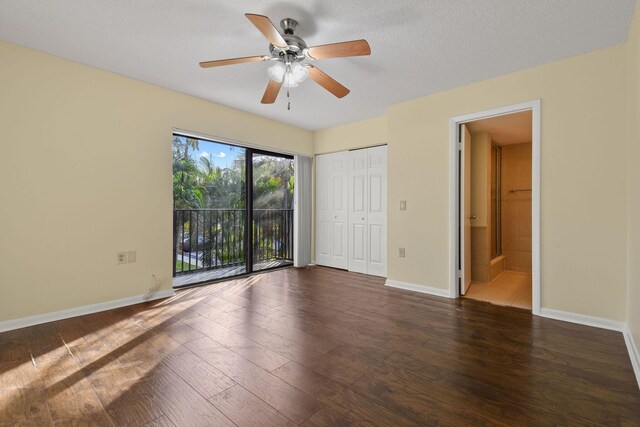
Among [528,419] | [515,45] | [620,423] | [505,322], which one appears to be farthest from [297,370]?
[515,45]

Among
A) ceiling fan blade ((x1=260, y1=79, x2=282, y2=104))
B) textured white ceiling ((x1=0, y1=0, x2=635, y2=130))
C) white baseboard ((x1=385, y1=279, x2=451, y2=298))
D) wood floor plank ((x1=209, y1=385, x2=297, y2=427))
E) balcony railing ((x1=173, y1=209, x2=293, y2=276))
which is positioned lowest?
wood floor plank ((x1=209, y1=385, x2=297, y2=427))

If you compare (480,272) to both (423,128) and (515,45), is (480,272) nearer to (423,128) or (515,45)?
(423,128)

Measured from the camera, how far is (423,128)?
3.75m

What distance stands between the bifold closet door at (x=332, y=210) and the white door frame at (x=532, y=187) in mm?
1946

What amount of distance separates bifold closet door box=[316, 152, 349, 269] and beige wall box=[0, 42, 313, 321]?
8.04 feet

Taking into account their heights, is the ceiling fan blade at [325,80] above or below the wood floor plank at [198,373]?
above

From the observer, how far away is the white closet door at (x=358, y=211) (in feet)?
15.9

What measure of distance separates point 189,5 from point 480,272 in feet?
15.1

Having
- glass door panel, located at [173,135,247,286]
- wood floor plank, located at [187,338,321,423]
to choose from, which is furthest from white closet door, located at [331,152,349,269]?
wood floor plank, located at [187,338,321,423]

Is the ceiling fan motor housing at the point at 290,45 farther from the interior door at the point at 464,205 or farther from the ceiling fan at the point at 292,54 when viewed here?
the interior door at the point at 464,205

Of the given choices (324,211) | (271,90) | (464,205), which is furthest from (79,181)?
(464,205)

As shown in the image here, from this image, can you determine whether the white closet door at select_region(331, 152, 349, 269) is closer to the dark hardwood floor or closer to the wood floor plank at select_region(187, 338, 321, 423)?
the dark hardwood floor

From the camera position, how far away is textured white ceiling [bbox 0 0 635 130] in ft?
6.77

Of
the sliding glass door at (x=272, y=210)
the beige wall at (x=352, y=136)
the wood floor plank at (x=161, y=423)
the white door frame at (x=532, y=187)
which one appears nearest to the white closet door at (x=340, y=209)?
the beige wall at (x=352, y=136)
